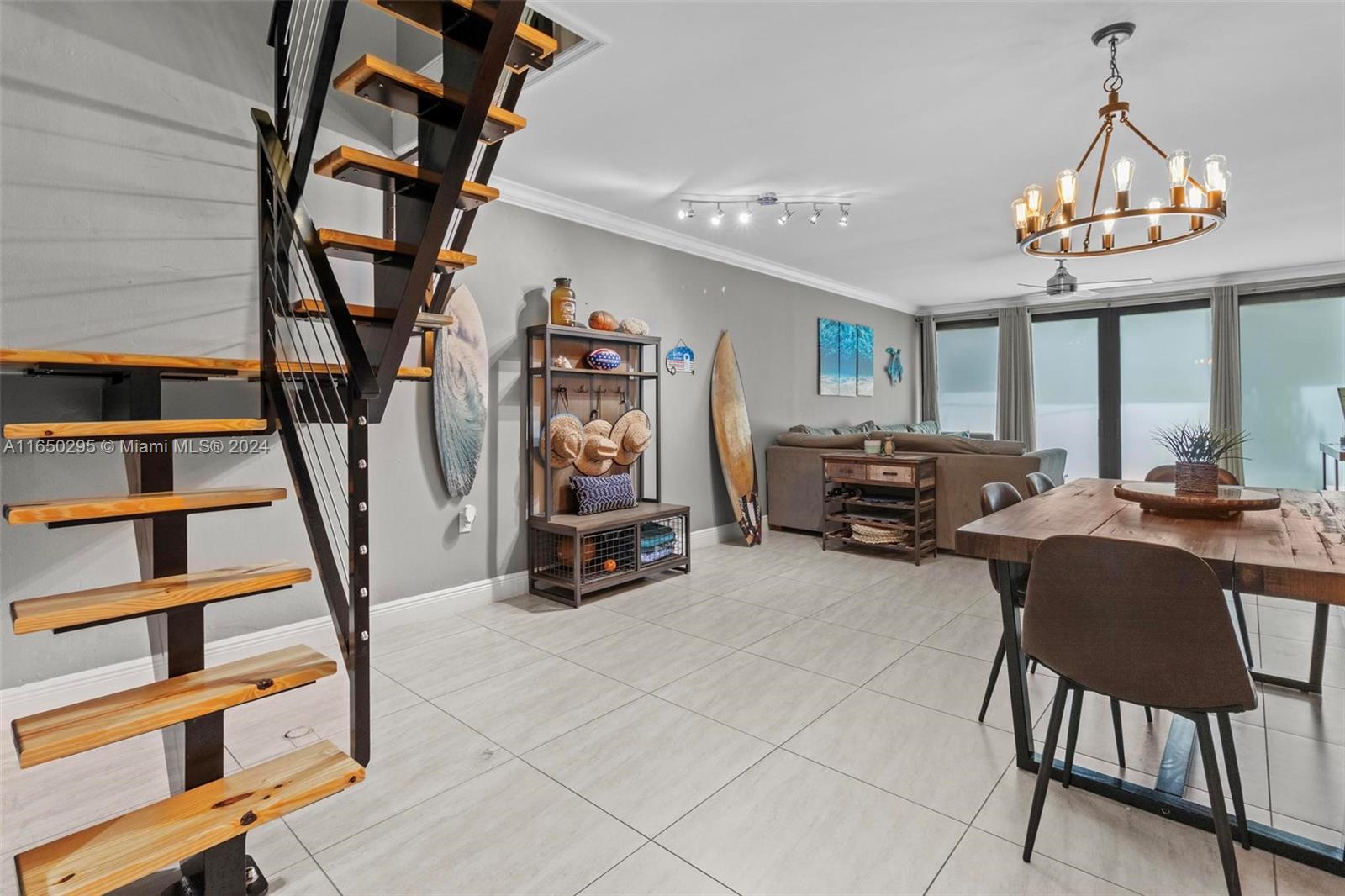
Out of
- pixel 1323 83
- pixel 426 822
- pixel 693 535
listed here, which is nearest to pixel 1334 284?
pixel 1323 83

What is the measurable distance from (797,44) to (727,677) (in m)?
2.65

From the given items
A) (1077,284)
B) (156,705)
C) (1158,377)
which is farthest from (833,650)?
(1158,377)

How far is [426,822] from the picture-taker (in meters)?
1.80

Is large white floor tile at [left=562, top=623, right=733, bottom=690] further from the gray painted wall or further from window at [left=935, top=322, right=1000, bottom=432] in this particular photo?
window at [left=935, top=322, right=1000, bottom=432]

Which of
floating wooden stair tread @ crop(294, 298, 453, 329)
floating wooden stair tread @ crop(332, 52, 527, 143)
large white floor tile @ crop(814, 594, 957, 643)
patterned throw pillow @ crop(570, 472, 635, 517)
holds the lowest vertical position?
large white floor tile @ crop(814, 594, 957, 643)

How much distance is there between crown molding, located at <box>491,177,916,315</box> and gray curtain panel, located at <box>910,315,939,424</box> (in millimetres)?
2168

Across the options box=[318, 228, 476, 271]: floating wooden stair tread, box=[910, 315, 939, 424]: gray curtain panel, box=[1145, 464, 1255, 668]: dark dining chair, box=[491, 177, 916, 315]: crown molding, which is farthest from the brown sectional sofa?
box=[318, 228, 476, 271]: floating wooden stair tread

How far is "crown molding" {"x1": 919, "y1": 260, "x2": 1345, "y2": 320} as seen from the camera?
644 cm

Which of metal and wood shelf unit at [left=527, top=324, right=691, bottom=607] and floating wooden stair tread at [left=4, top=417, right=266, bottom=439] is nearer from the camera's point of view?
floating wooden stair tread at [left=4, top=417, right=266, bottom=439]

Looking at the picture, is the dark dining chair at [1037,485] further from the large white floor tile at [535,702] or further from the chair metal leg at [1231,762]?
the large white floor tile at [535,702]

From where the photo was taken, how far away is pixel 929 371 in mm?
8969

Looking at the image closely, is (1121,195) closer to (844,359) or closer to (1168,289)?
(844,359)

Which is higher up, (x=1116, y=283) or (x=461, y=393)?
(x=1116, y=283)

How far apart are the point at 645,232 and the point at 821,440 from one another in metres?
2.35
